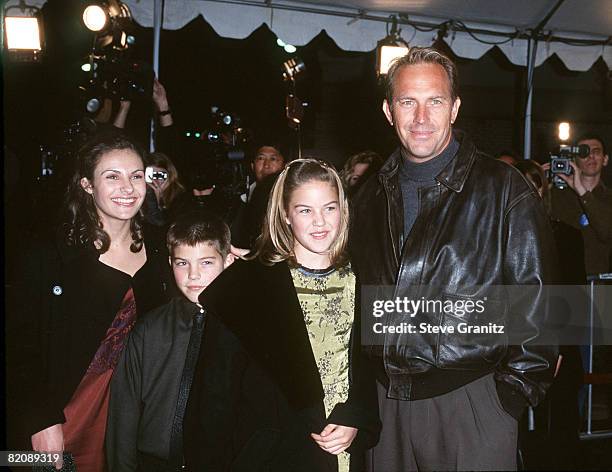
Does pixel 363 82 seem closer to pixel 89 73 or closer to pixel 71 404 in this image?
pixel 89 73

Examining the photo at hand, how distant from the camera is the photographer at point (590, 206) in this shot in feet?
15.3

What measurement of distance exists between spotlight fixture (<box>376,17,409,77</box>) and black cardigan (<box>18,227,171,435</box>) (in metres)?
3.92

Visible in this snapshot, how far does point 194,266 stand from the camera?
256 centimetres

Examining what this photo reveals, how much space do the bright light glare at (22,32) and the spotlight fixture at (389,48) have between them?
3057mm

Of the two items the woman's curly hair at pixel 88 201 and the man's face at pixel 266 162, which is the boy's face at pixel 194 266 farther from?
the man's face at pixel 266 162

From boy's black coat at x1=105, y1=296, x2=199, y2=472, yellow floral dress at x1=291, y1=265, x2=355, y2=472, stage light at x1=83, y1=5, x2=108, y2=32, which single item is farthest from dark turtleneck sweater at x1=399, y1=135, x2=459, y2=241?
stage light at x1=83, y1=5, x2=108, y2=32

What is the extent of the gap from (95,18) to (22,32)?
99 cm

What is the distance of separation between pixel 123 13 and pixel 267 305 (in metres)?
3.61

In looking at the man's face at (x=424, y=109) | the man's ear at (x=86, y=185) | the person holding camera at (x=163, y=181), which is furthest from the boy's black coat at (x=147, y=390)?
the person holding camera at (x=163, y=181)

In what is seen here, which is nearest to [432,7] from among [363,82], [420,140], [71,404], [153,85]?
[153,85]

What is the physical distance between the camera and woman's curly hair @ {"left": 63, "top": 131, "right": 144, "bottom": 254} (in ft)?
8.19

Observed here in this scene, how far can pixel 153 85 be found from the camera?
16.9 ft
